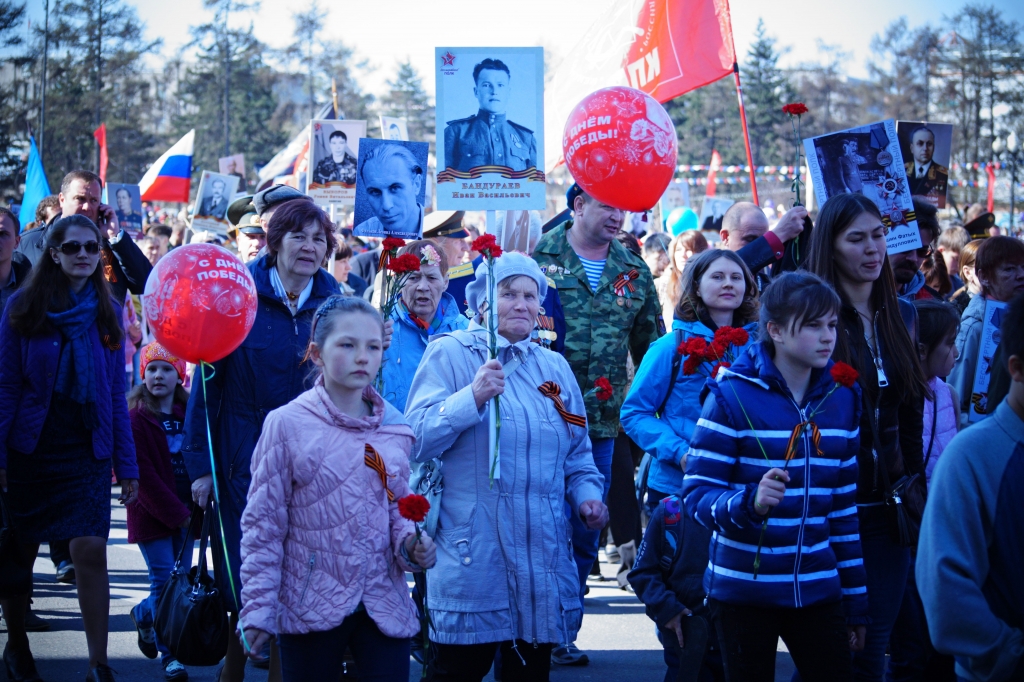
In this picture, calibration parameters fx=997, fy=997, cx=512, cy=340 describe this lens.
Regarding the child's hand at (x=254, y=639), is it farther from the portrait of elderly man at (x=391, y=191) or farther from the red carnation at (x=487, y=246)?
the portrait of elderly man at (x=391, y=191)

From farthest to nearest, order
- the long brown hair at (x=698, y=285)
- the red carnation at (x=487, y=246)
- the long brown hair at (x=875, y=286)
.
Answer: the long brown hair at (x=698, y=285)
the long brown hair at (x=875, y=286)
the red carnation at (x=487, y=246)

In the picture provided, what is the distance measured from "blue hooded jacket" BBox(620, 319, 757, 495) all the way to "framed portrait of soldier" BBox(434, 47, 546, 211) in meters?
0.98

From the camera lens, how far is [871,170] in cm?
534

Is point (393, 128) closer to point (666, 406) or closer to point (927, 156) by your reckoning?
point (927, 156)

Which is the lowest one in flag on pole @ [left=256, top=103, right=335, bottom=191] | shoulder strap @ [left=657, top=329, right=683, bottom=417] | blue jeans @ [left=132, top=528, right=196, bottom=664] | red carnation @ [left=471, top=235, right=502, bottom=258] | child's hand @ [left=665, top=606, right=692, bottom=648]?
blue jeans @ [left=132, top=528, right=196, bottom=664]

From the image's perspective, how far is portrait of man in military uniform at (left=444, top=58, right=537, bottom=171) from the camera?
16.6ft

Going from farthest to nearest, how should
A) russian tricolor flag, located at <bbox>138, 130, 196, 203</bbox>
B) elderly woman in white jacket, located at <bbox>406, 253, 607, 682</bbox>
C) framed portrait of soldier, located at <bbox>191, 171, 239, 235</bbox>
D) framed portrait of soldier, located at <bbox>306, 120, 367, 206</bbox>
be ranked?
1. russian tricolor flag, located at <bbox>138, 130, 196, 203</bbox>
2. framed portrait of soldier, located at <bbox>191, 171, 239, 235</bbox>
3. framed portrait of soldier, located at <bbox>306, 120, 367, 206</bbox>
4. elderly woman in white jacket, located at <bbox>406, 253, 607, 682</bbox>

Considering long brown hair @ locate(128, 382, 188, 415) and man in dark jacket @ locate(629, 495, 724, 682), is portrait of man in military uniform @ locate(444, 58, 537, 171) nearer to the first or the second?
man in dark jacket @ locate(629, 495, 724, 682)

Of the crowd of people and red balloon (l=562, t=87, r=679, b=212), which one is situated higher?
red balloon (l=562, t=87, r=679, b=212)

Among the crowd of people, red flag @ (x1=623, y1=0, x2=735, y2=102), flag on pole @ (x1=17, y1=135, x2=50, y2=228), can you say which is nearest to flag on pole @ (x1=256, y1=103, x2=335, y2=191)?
flag on pole @ (x1=17, y1=135, x2=50, y2=228)

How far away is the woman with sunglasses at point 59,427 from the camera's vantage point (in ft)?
16.4

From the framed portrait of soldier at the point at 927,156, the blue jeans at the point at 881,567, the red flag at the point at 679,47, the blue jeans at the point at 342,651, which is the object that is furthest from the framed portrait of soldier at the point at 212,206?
the blue jeans at the point at 881,567

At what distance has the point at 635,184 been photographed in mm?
5574

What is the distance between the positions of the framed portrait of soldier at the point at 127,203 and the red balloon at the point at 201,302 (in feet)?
39.7
